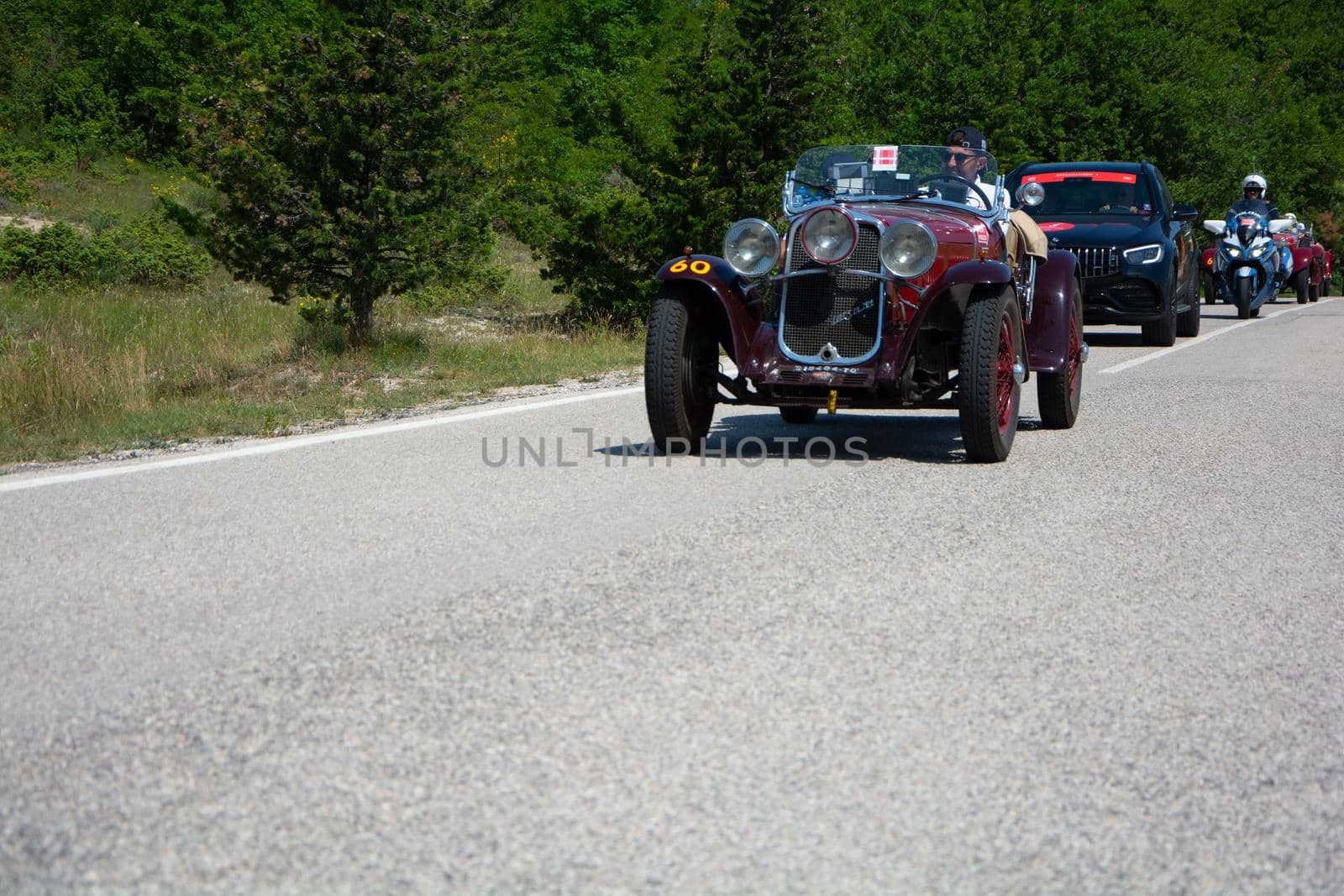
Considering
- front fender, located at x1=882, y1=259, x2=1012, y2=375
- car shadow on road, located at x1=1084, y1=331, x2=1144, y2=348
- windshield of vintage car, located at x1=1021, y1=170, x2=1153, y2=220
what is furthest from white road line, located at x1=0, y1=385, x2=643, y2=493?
windshield of vintage car, located at x1=1021, y1=170, x2=1153, y2=220

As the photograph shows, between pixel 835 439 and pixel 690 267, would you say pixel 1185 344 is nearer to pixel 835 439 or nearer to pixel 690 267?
pixel 835 439

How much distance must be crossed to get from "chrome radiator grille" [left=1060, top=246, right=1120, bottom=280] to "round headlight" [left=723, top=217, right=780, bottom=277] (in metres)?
9.42

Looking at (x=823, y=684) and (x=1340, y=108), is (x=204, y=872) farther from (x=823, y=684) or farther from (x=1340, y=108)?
(x=1340, y=108)

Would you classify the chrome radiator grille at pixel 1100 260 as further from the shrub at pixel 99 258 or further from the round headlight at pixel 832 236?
the shrub at pixel 99 258

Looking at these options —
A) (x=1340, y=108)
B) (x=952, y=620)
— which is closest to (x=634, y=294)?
(x=952, y=620)

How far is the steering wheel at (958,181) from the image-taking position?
28.3 feet

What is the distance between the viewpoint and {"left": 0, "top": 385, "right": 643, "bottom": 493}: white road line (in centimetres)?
710

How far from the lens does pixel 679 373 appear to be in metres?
7.61

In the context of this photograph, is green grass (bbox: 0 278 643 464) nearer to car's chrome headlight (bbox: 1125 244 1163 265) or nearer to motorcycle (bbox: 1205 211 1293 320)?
car's chrome headlight (bbox: 1125 244 1163 265)

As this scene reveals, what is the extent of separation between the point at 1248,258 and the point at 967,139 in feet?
48.7

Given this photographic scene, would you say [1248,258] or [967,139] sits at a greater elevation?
[967,139]

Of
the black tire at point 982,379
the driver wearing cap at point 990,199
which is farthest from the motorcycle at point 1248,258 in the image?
the black tire at point 982,379

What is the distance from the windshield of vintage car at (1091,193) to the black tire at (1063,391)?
28.0ft

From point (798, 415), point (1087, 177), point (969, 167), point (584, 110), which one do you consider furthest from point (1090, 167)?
point (584, 110)
